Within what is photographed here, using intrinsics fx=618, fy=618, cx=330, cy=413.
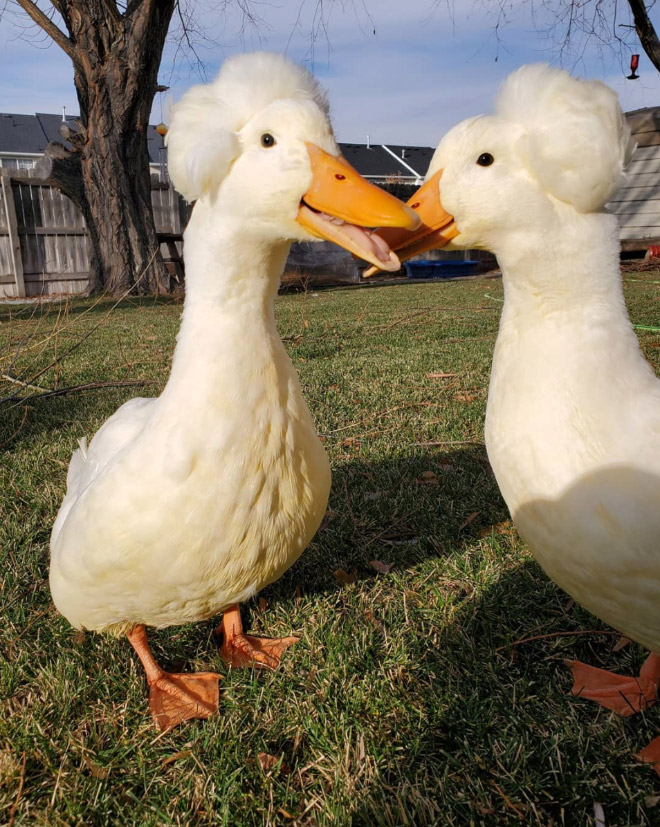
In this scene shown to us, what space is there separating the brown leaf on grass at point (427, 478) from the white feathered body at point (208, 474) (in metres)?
1.53

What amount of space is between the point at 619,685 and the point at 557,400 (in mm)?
917

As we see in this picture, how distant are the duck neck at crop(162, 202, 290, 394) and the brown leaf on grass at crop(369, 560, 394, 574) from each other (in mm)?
1165

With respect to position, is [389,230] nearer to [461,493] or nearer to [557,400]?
[557,400]

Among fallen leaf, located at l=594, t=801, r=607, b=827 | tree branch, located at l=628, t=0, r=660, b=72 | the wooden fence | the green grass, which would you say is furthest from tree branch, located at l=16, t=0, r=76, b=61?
fallen leaf, located at l=594, t=801, r=607, b=827

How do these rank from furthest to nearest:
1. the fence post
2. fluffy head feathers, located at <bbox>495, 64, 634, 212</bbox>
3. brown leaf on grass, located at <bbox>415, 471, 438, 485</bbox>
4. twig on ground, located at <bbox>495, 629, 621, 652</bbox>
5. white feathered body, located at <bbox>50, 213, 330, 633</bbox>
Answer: the fence post, brown leaf on grass, located at <bbox>415, 471, 438, 485</bbox>, twig on ground, located at <bbox>495, 629, 621, 652</bbox>, white feathered body, located at <bbox>50, 213, 330, 633</bbox>, fluffy head feathers, located at <bbox>495, 64, 634, 212</bbox>

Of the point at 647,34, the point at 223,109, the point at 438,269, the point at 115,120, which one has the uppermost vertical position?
the point at 647,34

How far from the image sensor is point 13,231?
12828mm

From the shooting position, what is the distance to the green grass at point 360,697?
4.98ft

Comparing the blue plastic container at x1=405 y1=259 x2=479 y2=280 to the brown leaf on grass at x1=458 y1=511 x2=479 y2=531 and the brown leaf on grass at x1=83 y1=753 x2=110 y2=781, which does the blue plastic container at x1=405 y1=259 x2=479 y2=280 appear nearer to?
the brown leaf on grass at x1=458 y1=511 x2=479 y2=531

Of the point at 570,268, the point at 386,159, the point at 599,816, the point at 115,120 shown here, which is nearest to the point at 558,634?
the point at 599,816

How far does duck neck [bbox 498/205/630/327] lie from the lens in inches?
60.0

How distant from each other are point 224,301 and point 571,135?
921mm

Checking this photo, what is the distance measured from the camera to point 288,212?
4.98 ft

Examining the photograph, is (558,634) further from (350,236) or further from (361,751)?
(350,236)
